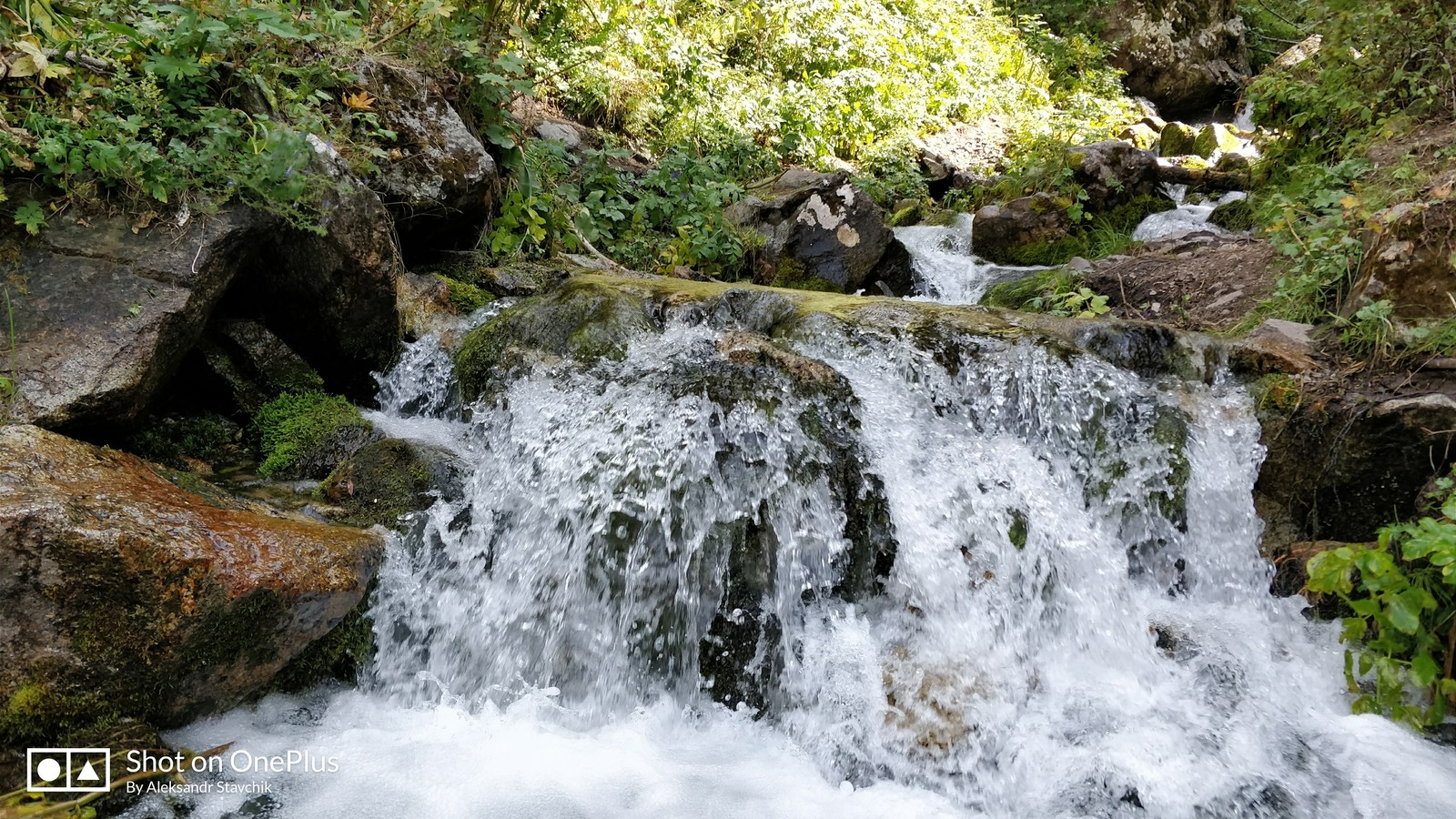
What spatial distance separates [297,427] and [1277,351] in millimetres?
5579

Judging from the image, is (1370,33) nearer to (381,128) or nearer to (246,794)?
(381,128)

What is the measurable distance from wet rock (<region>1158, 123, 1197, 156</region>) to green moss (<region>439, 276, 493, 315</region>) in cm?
1021

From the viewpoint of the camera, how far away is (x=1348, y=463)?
383cm

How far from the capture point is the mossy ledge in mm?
4699

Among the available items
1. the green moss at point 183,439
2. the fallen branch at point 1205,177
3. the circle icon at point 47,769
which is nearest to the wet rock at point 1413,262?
the fallen branch at point 1205,177

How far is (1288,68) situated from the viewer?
753cm

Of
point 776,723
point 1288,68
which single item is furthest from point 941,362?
point 1288,68

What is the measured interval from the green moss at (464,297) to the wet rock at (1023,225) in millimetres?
5209

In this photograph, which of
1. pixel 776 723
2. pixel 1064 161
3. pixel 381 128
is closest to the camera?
pixel 776 723

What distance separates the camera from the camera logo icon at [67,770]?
236 cm

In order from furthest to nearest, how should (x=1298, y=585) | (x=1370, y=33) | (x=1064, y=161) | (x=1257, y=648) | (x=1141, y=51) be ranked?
(x=1141, y=51) → (x=1064, y=161) → (x=1370, y=33) → (x=1298, y=585) → (x=1257, y=648)

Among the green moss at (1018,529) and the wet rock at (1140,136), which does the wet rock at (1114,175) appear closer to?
the wet rock at (1140,136)

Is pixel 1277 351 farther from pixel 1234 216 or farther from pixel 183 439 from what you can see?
pixel 183 439

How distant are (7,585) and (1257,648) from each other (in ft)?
16.4
